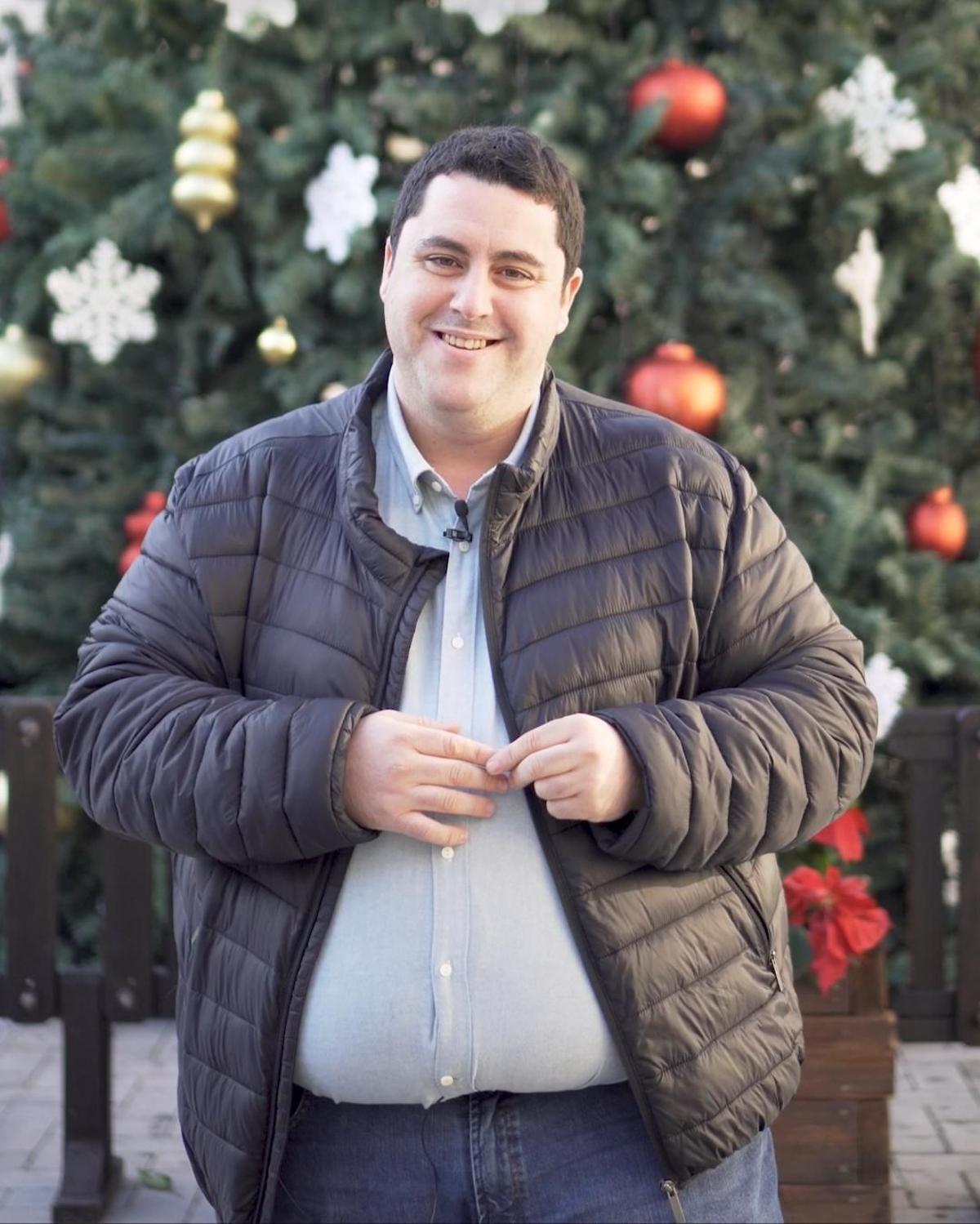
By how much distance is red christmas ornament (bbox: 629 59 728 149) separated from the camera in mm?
4094

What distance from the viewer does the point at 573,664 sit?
1839 mm

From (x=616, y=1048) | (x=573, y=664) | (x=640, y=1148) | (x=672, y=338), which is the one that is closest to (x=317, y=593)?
(x=573, y=664)

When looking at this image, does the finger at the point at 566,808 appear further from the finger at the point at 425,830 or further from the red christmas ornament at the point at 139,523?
the red christmas ornament at the point at 139,523

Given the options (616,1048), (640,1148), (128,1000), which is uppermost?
(616,1048)

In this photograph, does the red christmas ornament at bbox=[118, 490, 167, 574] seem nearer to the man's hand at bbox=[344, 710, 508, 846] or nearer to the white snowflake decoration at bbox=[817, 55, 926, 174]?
the white snowflake decoration at bbox=[817, 55, 926, 174]

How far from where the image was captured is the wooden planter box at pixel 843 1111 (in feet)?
10.1

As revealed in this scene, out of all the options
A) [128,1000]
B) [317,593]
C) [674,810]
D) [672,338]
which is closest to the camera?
[674,810]

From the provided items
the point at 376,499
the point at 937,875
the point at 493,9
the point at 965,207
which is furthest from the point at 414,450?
the point at 965,207

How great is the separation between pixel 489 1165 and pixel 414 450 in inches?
35.5

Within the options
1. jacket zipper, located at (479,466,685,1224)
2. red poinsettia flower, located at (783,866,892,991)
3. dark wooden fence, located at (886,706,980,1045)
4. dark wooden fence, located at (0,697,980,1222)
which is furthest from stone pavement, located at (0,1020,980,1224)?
jacket zipper, located at (479,466,685,1224)

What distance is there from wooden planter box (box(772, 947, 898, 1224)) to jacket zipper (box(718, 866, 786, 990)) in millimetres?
1232

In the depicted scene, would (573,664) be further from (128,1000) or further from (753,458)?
(753,458)

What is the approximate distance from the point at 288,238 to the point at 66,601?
4.39 feet

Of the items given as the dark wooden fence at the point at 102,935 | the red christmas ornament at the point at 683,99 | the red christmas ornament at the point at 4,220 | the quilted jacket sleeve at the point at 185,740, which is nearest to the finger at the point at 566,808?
the quilted jacket sleeve at the point at 185,740
